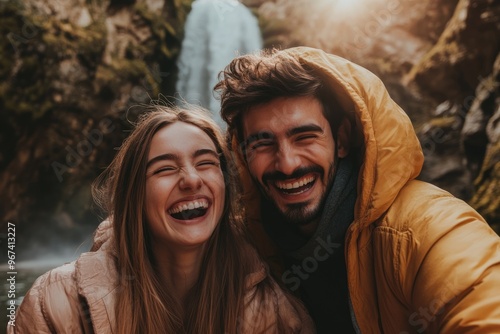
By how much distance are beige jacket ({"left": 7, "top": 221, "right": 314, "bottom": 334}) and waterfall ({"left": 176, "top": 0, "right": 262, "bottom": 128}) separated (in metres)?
13.2

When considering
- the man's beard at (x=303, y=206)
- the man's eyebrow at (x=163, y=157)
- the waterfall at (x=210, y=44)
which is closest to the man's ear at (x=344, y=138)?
the man's beard at (x=303, y=206)

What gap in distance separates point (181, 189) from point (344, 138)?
1205 millimetres

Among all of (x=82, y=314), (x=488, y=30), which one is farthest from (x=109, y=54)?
(x=82, y=314)

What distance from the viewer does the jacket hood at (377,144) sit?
231 cm

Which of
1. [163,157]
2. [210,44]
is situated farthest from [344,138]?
[210,44]

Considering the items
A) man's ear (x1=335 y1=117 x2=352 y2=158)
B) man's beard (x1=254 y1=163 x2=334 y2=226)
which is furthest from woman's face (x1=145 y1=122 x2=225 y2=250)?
man's ear (x1=335 y1=117 x2=352 y2=158)

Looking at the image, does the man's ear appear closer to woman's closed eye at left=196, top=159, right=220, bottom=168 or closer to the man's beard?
the man's beard

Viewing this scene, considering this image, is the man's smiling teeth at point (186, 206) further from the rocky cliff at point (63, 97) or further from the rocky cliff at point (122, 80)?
the rocky cliff at point (63, 97)

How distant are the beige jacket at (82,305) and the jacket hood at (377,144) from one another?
0.88 m

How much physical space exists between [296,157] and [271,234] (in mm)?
674

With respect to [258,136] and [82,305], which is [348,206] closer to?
[258,136]

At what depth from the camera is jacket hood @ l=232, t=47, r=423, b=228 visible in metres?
2.31

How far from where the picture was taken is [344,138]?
286 centimetres

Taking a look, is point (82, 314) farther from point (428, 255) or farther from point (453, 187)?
point (453, 187)
